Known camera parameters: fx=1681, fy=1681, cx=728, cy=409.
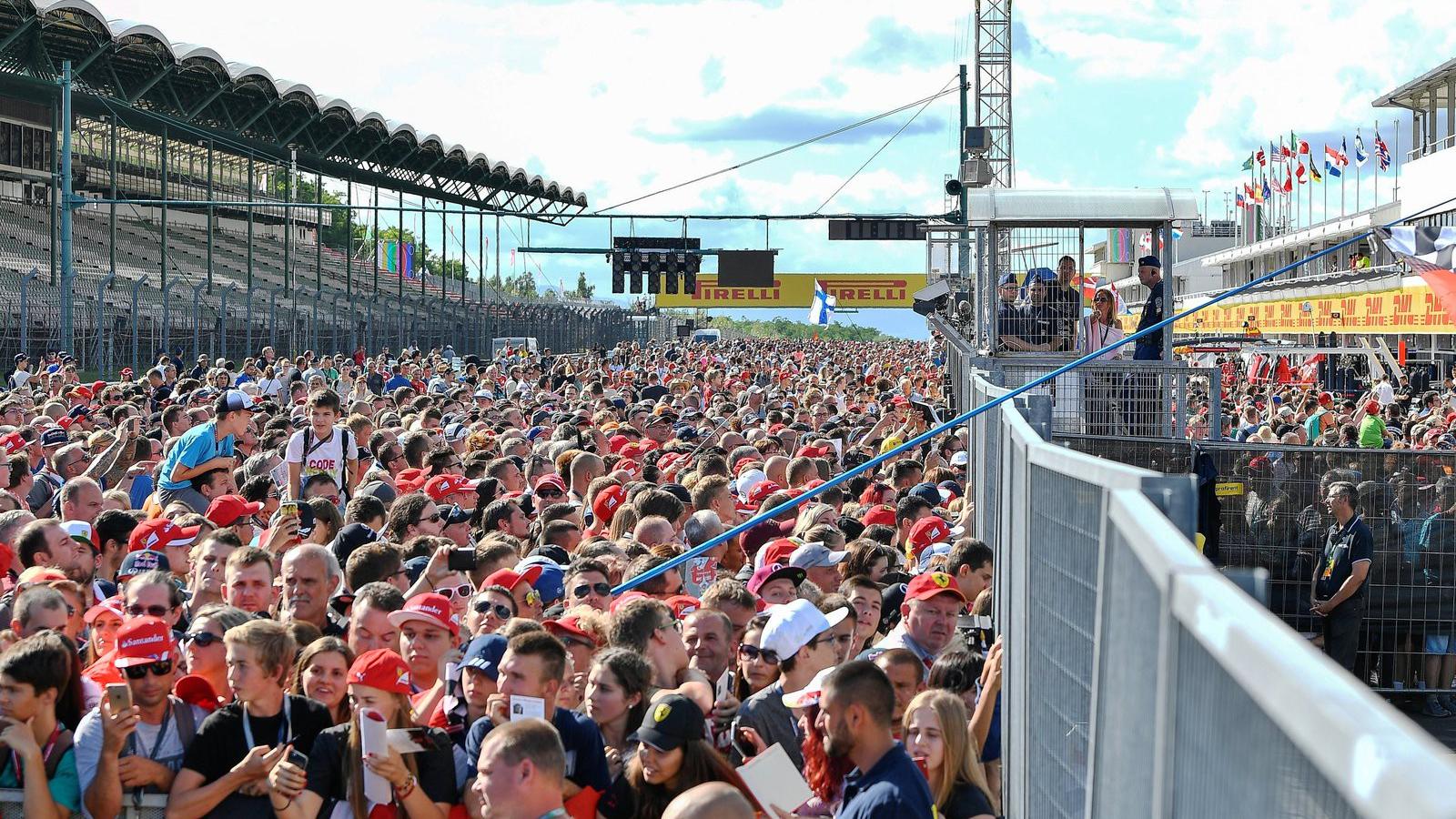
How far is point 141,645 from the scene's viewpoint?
5.58m

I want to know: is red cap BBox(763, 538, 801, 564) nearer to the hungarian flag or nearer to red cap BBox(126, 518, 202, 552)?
red cap BBox(126, 518, 202, 552)

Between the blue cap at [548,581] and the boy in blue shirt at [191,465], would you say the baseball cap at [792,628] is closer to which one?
the blue cap at [548,581]

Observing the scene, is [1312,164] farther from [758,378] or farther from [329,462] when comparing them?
[329,462]

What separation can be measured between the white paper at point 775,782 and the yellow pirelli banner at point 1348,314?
73.6 ft

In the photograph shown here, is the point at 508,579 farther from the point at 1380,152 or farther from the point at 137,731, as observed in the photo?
the point at 1380,152

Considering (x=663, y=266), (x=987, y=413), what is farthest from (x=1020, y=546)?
(x=663, y=266)

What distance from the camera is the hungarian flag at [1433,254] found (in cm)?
1099

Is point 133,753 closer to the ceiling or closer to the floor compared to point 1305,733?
closer to the floor

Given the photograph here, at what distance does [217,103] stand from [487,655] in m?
49.9

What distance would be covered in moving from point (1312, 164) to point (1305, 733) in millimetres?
78523

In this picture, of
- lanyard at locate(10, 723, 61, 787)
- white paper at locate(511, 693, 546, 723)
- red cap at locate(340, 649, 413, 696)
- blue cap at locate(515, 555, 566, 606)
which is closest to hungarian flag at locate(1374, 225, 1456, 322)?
blue cap at locate(515, 555, 566, 606)

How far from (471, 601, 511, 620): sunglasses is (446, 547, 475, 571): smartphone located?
1.25 meters

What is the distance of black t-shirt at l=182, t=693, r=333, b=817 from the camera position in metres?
5.29

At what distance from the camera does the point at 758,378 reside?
36844 millimetres
